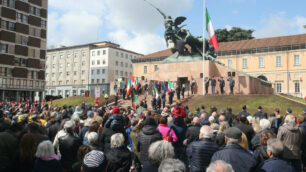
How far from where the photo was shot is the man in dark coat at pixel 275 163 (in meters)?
3.77

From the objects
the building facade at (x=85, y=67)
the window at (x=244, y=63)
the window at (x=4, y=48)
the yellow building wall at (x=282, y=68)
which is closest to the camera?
the window at (x=4, y=48)

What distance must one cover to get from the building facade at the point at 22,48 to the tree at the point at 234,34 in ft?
143

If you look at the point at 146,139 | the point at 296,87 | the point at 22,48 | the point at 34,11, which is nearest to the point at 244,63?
the point at 296,87

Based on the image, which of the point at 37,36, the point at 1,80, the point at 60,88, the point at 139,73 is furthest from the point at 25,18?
the point at 60,88

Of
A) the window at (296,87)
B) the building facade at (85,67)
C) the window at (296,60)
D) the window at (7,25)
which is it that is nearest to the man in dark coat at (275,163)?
the window at (7,25)

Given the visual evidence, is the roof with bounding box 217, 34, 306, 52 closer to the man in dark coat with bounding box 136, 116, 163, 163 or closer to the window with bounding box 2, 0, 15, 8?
the window with bounding box 2, 0, 15, 8

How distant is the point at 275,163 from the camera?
3803 millimetres

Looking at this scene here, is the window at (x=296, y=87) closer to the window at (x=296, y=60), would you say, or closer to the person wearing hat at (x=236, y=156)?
Result: the window at (x=296, y=60)

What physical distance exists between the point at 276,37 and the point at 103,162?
63376mm

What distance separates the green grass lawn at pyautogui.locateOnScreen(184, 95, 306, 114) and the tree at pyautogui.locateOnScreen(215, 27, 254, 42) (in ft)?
174

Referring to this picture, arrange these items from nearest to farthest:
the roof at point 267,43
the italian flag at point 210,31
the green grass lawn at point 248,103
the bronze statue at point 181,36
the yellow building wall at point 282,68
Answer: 1. the green grass lawn at point 248,103
2. the italian flag at point 210,31
3. the bronze statue at point 181,36
4. the yellow building wall at point 282,68
5. the roof at point 267,43

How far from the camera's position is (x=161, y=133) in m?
6.07

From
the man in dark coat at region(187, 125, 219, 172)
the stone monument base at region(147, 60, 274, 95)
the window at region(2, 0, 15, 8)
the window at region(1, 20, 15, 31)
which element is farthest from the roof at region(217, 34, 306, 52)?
the man in dark coat at region(187, 125, 219, 172)

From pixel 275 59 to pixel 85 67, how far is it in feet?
167
